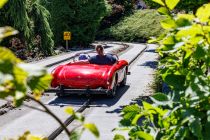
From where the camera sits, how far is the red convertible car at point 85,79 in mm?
12250

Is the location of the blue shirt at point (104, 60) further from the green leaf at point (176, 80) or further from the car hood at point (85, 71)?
the green leaf at point (176, 80)

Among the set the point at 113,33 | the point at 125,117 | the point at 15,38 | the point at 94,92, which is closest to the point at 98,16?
the point at 113,33

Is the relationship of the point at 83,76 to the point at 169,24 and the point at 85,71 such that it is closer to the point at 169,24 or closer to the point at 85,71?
the point at 85,71

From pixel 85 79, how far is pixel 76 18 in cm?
3081

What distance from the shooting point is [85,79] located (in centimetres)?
1240

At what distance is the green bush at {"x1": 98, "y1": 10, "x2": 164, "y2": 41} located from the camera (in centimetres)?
5428

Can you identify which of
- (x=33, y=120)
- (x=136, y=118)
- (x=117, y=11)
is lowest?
(x=33, y=120)

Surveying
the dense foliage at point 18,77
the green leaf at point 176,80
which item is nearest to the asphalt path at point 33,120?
the green leaf at point 176,80

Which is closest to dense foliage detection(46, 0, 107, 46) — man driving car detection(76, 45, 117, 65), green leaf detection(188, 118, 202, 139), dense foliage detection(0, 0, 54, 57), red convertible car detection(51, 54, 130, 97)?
dense foliage detection(0, 0, 54, 57)

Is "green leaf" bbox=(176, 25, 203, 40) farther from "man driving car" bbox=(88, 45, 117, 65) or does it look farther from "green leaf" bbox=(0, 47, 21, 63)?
"man driving car" bbox=(88, 45, 117, 65)

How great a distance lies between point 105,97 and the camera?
516 inches

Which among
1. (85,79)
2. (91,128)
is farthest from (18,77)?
(85,79)

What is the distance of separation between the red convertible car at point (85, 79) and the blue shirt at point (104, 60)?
56 centimetres

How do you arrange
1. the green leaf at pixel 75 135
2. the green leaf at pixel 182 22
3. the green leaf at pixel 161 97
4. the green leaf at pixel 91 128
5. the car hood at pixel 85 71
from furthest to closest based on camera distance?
1. the car hood at pixel 85 71
2. the green leaf at pixel 161 97
3. the green leaf at pixel 182 22
4. the green leaf at pixel 75 135
5. the green leaf at pixel 91 128
